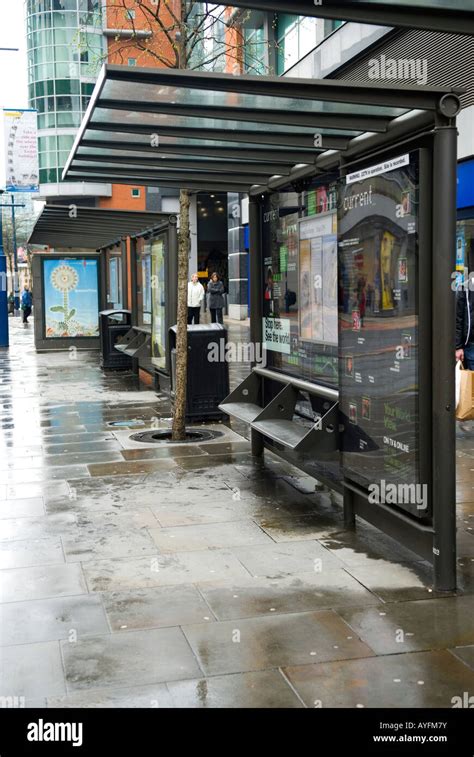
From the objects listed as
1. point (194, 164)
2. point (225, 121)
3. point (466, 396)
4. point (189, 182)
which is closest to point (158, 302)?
point (189, 182)

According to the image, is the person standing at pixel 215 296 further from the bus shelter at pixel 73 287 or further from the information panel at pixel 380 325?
the information panel at pixel 380 325

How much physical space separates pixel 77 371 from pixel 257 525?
1260cm

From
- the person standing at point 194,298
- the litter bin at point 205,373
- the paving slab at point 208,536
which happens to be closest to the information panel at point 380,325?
the paving slab at point 208,536

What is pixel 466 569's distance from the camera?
5.56 meters

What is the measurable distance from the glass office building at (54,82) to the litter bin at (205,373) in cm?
4515

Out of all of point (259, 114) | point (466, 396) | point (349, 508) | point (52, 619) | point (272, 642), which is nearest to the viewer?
point (272, 642)

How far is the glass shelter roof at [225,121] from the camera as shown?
5031mm

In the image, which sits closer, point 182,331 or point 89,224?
point 182,331

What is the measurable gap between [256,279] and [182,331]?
186 cm

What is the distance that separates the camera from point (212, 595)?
16.9 feet

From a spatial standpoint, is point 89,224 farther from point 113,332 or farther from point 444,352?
point 444,352

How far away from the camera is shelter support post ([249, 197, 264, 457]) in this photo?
876 cm
